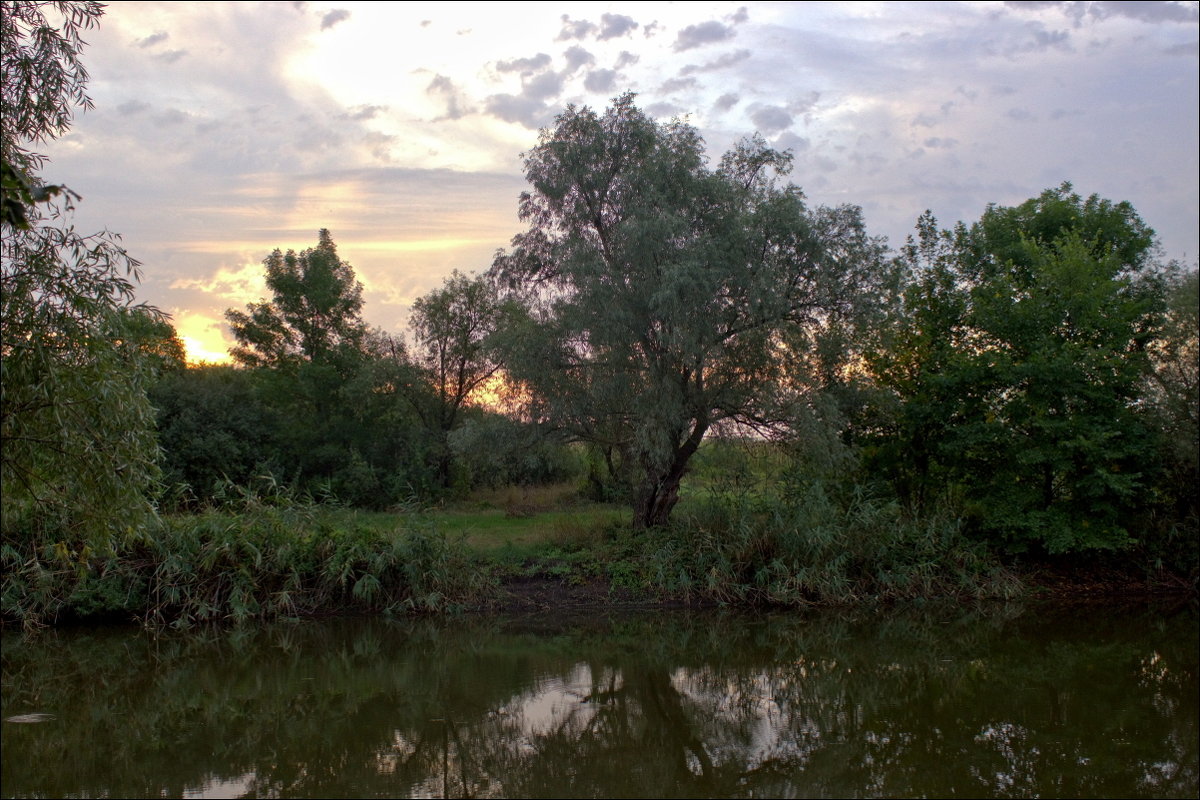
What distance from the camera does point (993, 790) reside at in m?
8.08

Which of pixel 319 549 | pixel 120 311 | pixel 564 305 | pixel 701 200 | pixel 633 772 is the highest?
pixel 701 200

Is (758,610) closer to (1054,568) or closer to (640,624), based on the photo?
(640,624)

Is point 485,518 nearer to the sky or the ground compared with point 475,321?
nearer to the ground

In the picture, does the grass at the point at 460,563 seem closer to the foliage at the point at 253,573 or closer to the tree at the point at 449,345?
the foliage at the point at 253,573

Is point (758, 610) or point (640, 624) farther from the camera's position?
point (758, 610)

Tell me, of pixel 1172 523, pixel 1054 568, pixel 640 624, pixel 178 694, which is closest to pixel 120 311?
pixel 178 694

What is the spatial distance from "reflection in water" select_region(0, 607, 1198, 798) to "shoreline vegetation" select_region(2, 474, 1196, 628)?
67cm

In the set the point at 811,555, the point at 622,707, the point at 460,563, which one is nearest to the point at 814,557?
the point at 811,555

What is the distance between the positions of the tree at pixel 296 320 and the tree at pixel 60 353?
18.2 metres

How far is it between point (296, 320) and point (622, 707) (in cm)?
1940

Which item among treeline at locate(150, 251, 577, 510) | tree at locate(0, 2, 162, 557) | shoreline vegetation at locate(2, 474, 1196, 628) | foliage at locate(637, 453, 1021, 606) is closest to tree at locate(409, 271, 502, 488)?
treeline at locate(150, 251, 577, 510)

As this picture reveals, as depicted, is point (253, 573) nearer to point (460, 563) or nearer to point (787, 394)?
point (460, 563)

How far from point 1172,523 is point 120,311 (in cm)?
1869

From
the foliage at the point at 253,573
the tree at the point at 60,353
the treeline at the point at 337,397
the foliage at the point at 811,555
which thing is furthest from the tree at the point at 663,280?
the tree at the point at 60,353
